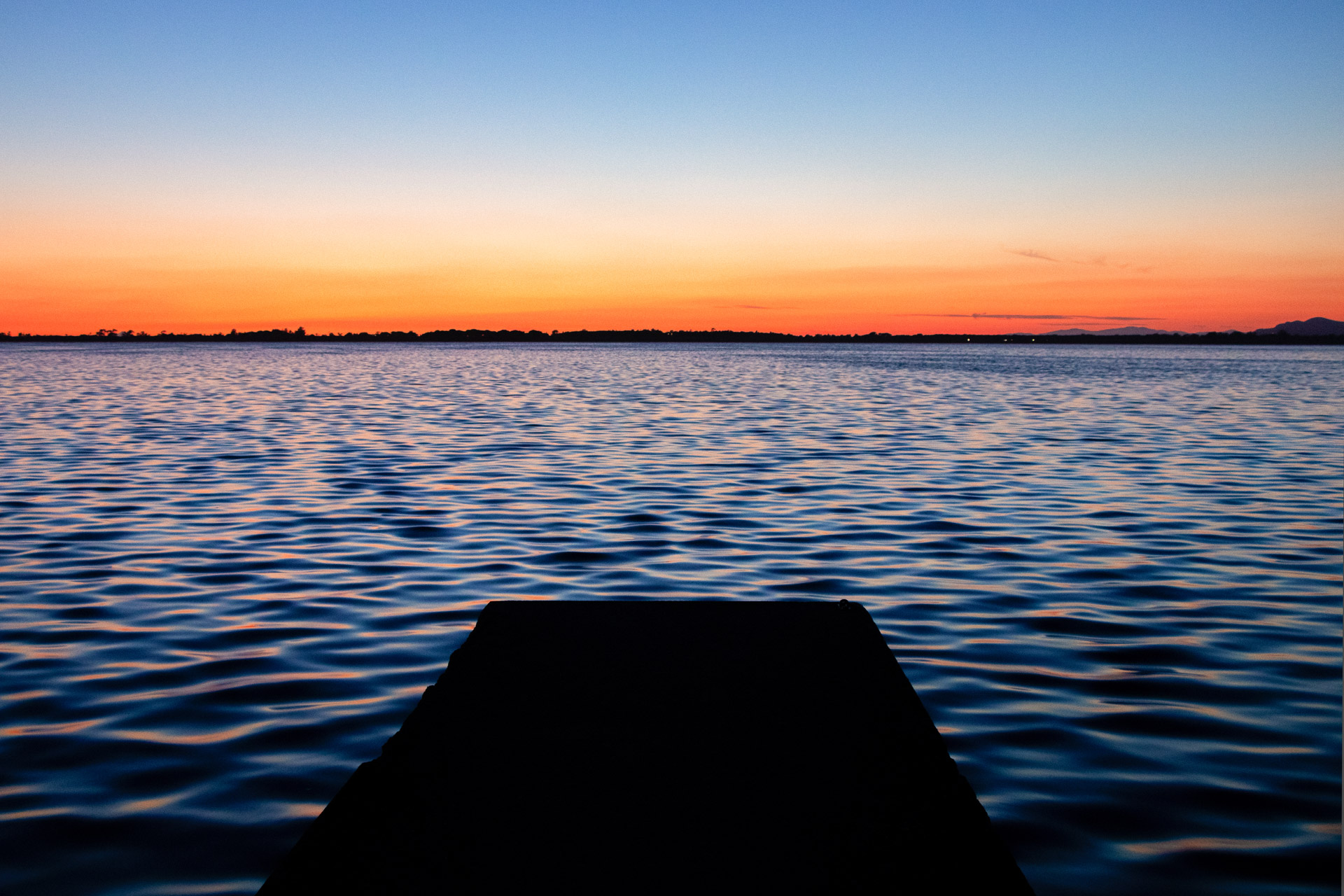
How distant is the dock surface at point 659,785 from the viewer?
315cm

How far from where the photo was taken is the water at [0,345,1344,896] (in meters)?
4.80

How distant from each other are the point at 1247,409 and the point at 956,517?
26808mm

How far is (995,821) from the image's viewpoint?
15.8ft

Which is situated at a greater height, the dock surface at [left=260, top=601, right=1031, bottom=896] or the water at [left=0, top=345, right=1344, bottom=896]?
the dock surface at [left=260, top=601, right=1031, bottom=896]

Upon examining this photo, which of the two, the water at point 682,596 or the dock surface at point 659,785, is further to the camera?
the water at point 682,596

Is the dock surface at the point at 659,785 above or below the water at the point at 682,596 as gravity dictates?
above

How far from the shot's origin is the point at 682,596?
30.2 feet

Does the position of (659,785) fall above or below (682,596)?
above

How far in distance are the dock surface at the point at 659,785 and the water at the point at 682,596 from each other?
3.08 feet

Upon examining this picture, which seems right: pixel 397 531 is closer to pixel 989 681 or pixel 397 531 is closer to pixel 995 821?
pixel 989 681

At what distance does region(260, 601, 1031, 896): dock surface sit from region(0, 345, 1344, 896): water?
940 mm

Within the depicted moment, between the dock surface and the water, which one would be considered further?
the water

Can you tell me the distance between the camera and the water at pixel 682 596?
15.8 ft

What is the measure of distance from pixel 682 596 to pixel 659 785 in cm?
546
